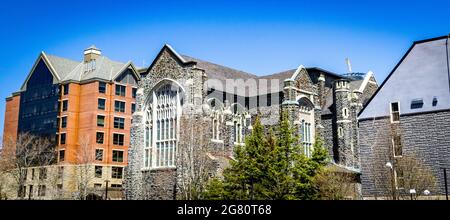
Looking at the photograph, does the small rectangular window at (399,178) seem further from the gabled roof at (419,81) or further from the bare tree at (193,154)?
the bare tree at (193,154)

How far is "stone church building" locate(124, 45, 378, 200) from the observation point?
135ft

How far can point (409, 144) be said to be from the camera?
3406 centimetres

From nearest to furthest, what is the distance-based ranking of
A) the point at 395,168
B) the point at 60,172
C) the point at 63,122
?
the point at 395,168 → the point at 60,172 → the point at 63,122

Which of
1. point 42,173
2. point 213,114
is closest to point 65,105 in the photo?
point 42,173

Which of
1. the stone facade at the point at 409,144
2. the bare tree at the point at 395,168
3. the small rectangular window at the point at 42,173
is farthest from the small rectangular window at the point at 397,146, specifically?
the small rectangular window at the point at 42,173

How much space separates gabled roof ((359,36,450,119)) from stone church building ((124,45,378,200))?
7755 mm

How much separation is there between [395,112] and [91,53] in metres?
48.9

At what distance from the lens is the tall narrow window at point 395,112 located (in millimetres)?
35312

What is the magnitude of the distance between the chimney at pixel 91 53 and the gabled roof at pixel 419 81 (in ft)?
152

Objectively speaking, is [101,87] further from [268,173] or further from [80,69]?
[268,173]

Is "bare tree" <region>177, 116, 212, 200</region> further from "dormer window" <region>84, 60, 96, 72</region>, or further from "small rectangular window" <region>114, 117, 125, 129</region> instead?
"dormer window" <region>84, 60, 96, 72</region>

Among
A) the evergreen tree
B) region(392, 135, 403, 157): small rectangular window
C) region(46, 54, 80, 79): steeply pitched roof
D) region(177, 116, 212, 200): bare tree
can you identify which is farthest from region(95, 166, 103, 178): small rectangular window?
region(392, 135, 403, 157): small rectangular window
